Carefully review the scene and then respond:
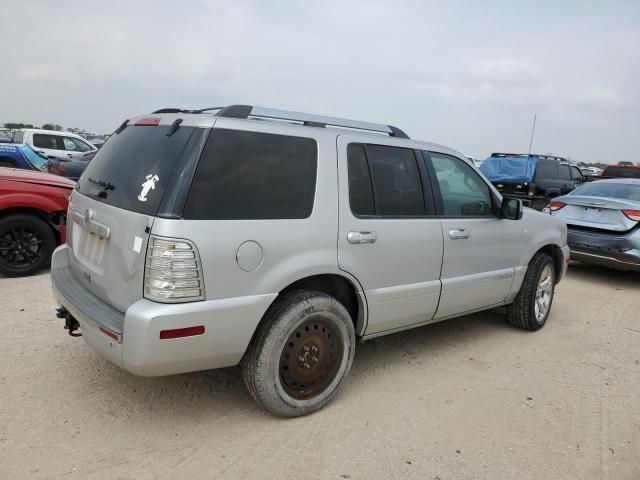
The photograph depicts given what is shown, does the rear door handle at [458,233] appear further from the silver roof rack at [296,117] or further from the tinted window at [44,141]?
A: the tinted window at [44,141]

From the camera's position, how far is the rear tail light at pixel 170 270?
246 centimetres

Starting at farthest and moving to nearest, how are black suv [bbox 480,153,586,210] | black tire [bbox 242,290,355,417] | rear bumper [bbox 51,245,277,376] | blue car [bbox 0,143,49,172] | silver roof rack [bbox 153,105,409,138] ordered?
black suv [bbox 480,153,586,210] → blue car [bbox 0,143,49,172] → silver roof rack [bbox 153,105,409,138] → black tire [bbox 242,290,355,417] → rear bumper [bbox 51,245,277,376]

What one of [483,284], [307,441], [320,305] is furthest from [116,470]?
[483,284]

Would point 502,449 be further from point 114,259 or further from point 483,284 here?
point 114,259

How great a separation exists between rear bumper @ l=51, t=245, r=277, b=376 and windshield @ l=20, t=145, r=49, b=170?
11307mm

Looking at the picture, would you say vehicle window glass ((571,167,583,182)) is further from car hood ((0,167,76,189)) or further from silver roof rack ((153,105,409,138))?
car hood ((0,167,76,189))

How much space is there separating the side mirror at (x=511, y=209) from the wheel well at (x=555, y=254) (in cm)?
104

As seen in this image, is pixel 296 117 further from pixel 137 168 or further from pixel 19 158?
pixel 19 158

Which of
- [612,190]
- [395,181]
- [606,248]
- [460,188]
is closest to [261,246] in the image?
[395,181]

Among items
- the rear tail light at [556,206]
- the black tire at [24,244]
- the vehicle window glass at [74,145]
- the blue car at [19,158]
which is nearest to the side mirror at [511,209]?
the rear tail light at [556,206]

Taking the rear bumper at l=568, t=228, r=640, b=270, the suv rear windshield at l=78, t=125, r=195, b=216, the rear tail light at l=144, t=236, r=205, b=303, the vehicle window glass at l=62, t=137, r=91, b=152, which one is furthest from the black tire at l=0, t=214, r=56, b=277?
the vehicle window glass at l=62, t=137, r=91, b=152

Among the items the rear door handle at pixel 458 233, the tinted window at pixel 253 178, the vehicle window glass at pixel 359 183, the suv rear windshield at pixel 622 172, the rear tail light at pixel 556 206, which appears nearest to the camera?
the tinted window at pixel 253 178

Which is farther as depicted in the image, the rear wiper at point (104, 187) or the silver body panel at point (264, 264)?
the rear wiper at point (104, 187)

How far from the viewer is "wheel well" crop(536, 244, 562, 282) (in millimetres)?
5160
